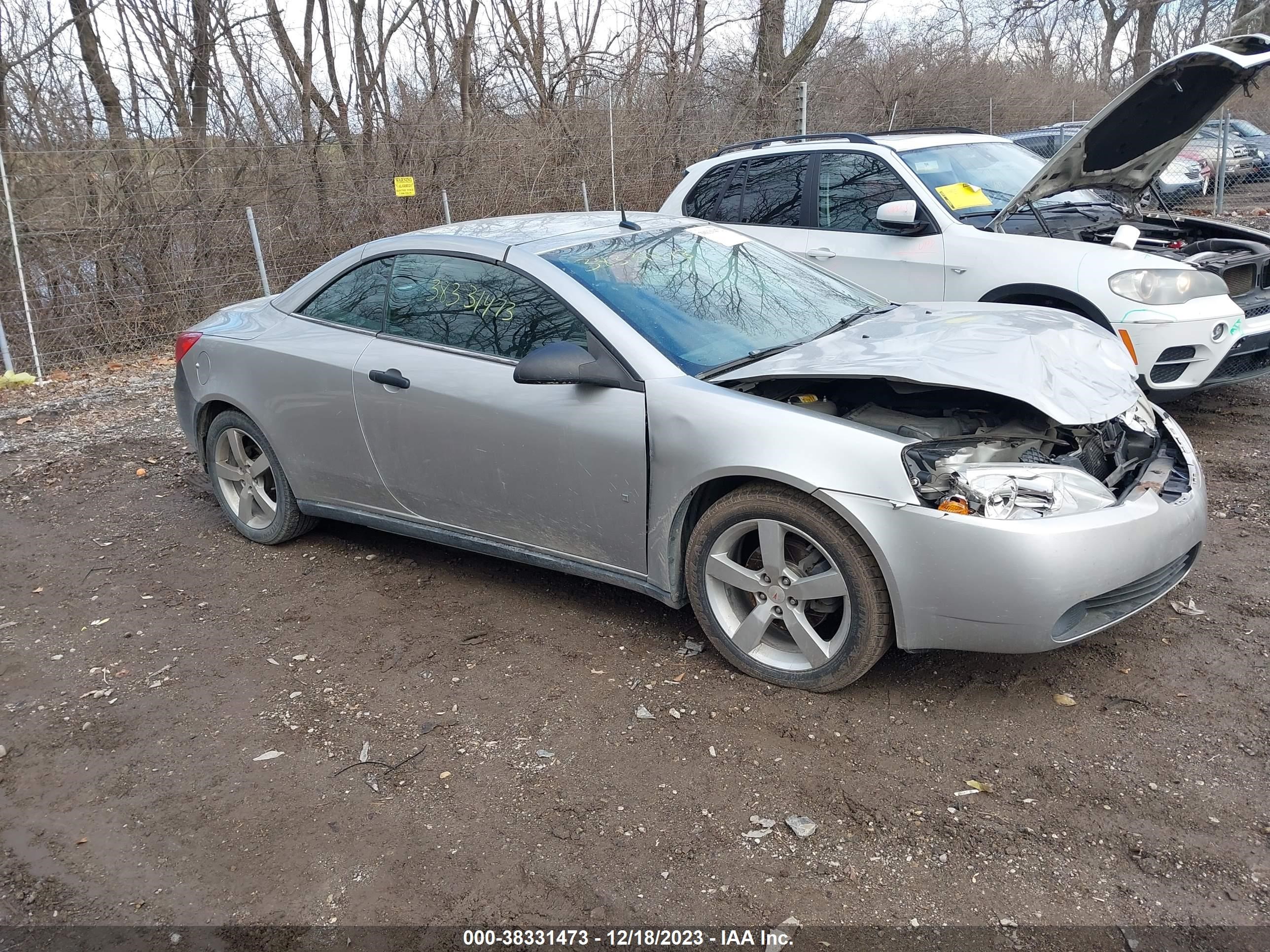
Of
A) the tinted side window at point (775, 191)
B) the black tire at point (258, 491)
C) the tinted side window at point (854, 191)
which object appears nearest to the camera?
the black tire at point (258, 491)

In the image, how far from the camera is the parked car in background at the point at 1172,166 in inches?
632

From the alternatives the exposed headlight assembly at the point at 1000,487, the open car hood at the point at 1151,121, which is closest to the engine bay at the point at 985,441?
the exposed headlight assembly at the point at 1000,487

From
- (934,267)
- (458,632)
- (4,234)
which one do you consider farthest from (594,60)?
(458,632)

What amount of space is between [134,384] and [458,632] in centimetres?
653

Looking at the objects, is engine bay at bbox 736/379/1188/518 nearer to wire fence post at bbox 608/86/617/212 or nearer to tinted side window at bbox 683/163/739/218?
tinted side window at bbox 683/163/739/218

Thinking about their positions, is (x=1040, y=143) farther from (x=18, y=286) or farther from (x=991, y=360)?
(x=991, y=360)

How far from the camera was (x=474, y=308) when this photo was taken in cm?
420

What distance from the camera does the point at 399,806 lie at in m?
3.09

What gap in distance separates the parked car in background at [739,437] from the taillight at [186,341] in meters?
0.54

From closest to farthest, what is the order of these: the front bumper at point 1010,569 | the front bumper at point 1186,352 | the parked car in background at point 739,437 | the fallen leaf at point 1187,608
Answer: the front bumper at point 1010,569 < the parked car in background at point 739,437 < the fallen leaf at point 1187,608 < the front bumper at point 1186,352

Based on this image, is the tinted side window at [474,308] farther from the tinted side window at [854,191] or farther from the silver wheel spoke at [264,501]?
the tinted side window at [854,191]

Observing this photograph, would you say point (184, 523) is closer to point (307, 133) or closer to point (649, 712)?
point (649, 712)

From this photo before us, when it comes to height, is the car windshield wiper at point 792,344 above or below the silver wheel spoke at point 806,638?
above

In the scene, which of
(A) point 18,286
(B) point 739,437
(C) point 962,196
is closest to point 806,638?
(B) point 739,437
